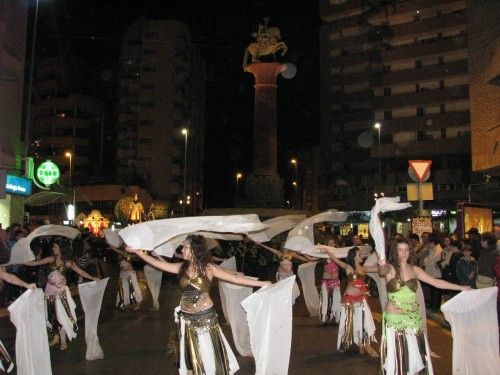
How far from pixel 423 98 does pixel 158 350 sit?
52849 millimetres

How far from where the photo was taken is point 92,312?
9.30 metres

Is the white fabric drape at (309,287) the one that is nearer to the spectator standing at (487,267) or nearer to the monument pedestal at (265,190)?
the spectator standing at (487,267)

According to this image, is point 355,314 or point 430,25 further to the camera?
point 430,25

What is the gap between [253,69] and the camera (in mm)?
32469

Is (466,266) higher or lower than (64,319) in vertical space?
higher

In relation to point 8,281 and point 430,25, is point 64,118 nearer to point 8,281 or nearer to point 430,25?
point 430,25

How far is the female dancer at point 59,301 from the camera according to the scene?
10070mm

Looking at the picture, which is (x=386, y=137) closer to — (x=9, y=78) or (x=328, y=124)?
(x=328, y=124)

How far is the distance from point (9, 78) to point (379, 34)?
45.1m

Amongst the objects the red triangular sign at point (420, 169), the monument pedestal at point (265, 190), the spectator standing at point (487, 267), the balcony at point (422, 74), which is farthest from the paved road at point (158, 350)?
the balcony at point (422, 74)

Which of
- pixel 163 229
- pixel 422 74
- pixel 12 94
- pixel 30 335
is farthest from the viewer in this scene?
pixel 422 74

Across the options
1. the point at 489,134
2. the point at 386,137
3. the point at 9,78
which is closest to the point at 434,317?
the point at 489,134

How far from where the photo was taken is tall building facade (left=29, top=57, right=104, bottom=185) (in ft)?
252

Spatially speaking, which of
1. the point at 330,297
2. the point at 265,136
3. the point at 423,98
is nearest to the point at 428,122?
the point at 423,98
